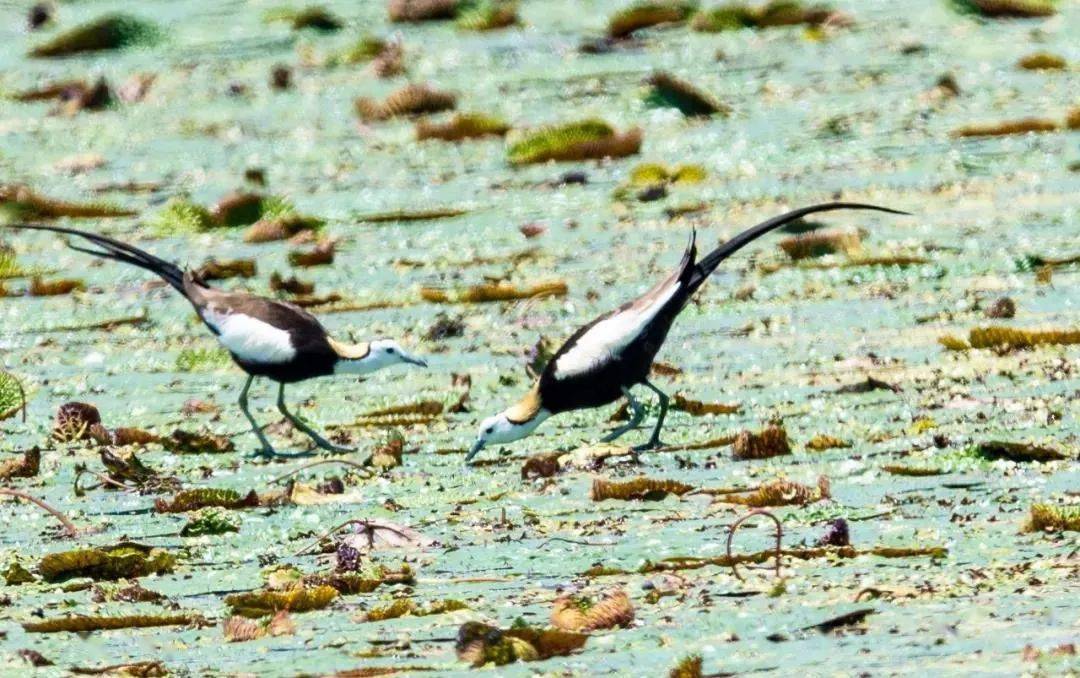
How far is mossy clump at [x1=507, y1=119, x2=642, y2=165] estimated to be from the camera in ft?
39.4

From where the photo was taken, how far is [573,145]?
39.5 ft

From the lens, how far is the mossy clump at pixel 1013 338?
25.7 ft

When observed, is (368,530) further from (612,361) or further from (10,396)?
(10,396)

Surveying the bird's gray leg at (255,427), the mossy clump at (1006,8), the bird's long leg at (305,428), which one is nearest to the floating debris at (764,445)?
the bird's long leg at (305,428)

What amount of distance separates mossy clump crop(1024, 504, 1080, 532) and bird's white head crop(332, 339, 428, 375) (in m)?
2.89

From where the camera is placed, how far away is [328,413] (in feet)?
26.8

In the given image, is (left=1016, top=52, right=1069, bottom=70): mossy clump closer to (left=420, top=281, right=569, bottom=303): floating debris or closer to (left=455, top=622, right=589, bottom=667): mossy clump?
(left=420, top=281, right=569, bottom=303): floating debris

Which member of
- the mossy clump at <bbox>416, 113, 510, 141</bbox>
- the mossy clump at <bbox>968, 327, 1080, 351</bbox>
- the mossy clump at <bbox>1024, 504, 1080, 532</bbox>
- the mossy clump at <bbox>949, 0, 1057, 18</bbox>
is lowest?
the mossy clump at <bbox>1024, 504, 1080, 532</bbox>

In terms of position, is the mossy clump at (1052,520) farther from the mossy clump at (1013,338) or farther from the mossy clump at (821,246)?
the mossy clump at (821,246)

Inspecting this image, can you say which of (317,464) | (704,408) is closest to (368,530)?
(317,464)

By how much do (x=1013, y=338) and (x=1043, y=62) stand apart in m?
5.62

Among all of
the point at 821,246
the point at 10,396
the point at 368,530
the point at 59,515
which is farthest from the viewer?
the point at 821,246

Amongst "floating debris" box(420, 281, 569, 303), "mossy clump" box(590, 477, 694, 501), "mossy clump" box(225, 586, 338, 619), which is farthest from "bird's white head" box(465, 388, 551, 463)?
"floating debris" box(420, 281, 569, 303)

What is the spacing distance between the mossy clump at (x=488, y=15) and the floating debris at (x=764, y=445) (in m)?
9.66
